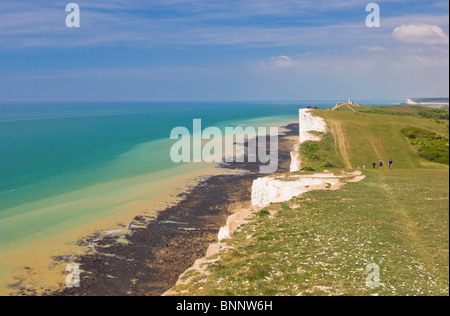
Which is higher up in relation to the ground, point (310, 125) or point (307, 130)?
point (310, 125)

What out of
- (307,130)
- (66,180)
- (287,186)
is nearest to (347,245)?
(287,186)

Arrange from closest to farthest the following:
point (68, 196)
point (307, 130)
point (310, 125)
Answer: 1. point (68, 196)
2. point (307, 130)
3. point (310, 125)

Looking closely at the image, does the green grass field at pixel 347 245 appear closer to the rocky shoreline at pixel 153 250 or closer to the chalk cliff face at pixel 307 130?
the rocky shoreline at pixel 153 250

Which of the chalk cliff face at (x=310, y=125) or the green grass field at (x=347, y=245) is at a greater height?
the chalk cliff face at (x=310, y=125)

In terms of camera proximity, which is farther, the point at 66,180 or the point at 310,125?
the point at 310,125

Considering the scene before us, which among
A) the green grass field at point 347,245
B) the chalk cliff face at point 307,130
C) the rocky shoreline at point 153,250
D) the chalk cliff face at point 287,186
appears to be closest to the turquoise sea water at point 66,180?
the rocky shoreline at point 153,250

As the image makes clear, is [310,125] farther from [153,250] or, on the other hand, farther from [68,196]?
[153,250]

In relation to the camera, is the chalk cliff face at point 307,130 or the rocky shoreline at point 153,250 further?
the chalk cliff face at point 307,130

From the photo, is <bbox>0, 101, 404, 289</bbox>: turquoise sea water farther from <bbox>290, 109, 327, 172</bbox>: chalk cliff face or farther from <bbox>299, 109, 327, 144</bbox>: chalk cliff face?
<bbox>299, 109, 327, 144</bbox>: chalk cliff face
